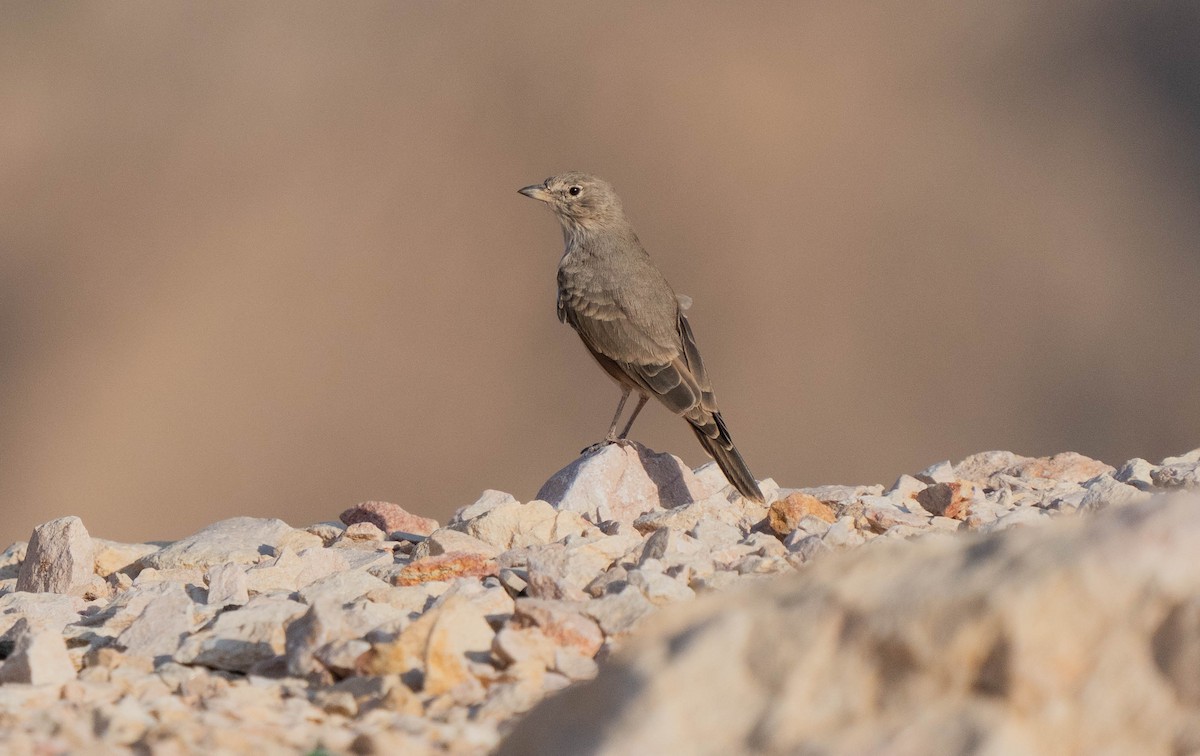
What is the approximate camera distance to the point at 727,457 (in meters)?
5.87


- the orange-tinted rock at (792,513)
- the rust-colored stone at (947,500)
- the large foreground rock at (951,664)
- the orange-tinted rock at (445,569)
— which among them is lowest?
the rust-colored stone at (947,500)

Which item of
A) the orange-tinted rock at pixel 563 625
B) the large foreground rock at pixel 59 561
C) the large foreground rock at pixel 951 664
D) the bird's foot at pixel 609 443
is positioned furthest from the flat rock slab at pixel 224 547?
the large foreground rock at pixel 951 664

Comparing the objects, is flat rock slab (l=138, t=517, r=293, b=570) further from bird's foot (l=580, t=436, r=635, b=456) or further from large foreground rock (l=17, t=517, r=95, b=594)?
bird's foot (l=580, t=436, r=635, b=456)

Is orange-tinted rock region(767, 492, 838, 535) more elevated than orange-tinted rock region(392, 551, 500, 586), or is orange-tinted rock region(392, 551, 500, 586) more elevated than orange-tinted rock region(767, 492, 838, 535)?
orange-tinted rock region(392, 551, 500, 586)

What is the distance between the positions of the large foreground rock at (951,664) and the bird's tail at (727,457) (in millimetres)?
3586

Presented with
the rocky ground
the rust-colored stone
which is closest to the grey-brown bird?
the rust-colored stone

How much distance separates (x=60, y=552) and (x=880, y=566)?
353 centimetres

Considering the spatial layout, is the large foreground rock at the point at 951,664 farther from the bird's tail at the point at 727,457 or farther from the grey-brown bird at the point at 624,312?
the grey-brown bird at the point at 624,312

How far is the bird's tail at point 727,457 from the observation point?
561 centimetres

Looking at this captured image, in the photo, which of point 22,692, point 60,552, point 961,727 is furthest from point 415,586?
point 961,727

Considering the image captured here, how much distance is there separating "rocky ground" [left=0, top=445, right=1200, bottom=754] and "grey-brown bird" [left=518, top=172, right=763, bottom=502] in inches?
59.9

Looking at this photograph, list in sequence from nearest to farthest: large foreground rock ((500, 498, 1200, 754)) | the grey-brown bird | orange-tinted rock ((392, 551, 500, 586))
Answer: large foreground rock ((500, 498, 1200, 754)) < orange-tinted rock ((392, 551, 500, 586)) < the grey-brown bird

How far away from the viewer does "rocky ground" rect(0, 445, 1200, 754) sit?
1.73 meters

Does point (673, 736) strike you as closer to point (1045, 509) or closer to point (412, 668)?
point (412, 668)
